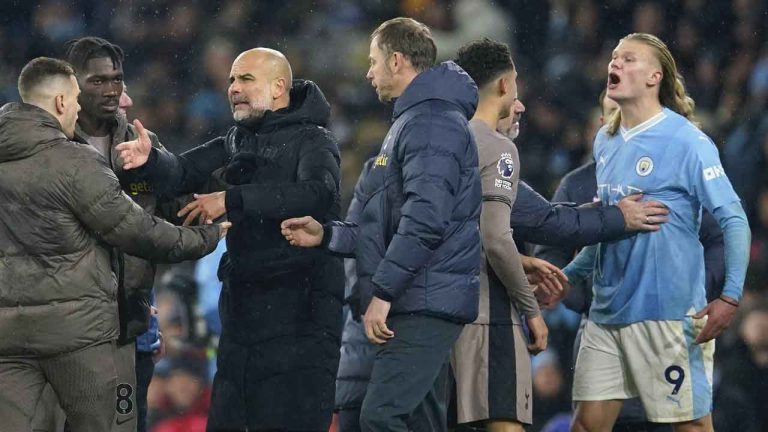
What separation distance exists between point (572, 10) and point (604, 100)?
3.32 metres

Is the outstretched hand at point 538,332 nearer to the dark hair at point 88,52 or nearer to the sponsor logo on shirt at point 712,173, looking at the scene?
the sponsor logo on shirt at point 712,173

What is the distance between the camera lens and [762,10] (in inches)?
357

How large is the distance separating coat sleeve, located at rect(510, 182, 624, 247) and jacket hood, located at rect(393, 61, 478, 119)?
669 mm

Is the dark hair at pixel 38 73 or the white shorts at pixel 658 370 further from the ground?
the dark hair at pixel 38 73

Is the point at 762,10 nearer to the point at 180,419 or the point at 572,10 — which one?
the point at 572,10

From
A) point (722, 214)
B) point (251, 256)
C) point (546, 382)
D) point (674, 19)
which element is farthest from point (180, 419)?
point (674, 19)

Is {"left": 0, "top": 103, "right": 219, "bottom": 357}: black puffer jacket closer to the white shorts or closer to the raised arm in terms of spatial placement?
the raised arm

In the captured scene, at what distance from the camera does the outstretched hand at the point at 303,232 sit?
4.69m

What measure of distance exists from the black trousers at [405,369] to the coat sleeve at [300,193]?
742 mm

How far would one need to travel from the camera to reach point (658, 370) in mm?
4785

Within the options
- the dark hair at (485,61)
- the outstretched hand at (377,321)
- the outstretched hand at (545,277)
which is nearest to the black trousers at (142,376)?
the outstretched hand at (377,321)

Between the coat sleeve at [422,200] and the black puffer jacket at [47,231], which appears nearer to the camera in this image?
the coat sleeve at [422,200]

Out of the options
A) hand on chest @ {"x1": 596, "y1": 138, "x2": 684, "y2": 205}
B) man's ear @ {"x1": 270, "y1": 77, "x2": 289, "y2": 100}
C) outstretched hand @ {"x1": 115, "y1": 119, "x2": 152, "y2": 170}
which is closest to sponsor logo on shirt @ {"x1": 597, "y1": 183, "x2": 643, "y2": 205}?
hand on chest @ {"x1": 596, "y1": 138, "x2": 684, "y2": 205}

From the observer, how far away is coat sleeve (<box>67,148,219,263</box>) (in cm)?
441
